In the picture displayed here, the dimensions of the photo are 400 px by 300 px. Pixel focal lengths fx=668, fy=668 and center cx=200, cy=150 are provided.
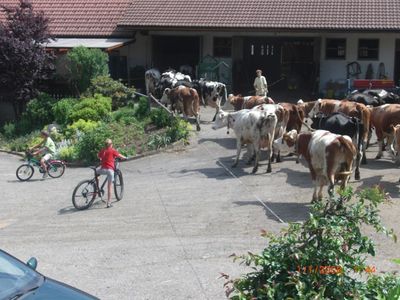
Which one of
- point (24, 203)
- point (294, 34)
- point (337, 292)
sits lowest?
point (24, 203)

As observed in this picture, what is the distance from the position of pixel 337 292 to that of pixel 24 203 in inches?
476

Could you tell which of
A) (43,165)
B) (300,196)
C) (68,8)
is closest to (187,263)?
(300,196)

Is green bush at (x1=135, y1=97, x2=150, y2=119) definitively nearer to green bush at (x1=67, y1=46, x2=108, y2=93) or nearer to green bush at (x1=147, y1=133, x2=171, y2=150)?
green bush at (x1=147, y1=133, x2=171, y2=150)

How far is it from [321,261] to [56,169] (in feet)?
48.9

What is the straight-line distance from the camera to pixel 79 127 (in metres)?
24.1

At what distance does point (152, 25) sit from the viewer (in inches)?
1199

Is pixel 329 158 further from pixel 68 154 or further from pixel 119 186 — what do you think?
pixel 68 154

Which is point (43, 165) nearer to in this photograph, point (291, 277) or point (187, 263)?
point (187, 263)

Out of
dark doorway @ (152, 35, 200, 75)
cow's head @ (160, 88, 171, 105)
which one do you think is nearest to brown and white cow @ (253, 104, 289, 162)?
cow's head @ (160, 88, 171, 105)

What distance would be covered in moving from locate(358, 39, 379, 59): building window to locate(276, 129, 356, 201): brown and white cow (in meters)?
16.7

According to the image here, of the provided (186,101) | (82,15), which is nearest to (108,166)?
(186,101)

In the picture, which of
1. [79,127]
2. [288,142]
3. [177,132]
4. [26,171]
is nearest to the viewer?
[288,142]

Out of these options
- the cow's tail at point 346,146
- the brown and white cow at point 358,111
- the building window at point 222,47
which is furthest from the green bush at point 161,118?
the cow's tail at point 346,146

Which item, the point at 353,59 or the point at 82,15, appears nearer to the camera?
the point at 353,59
